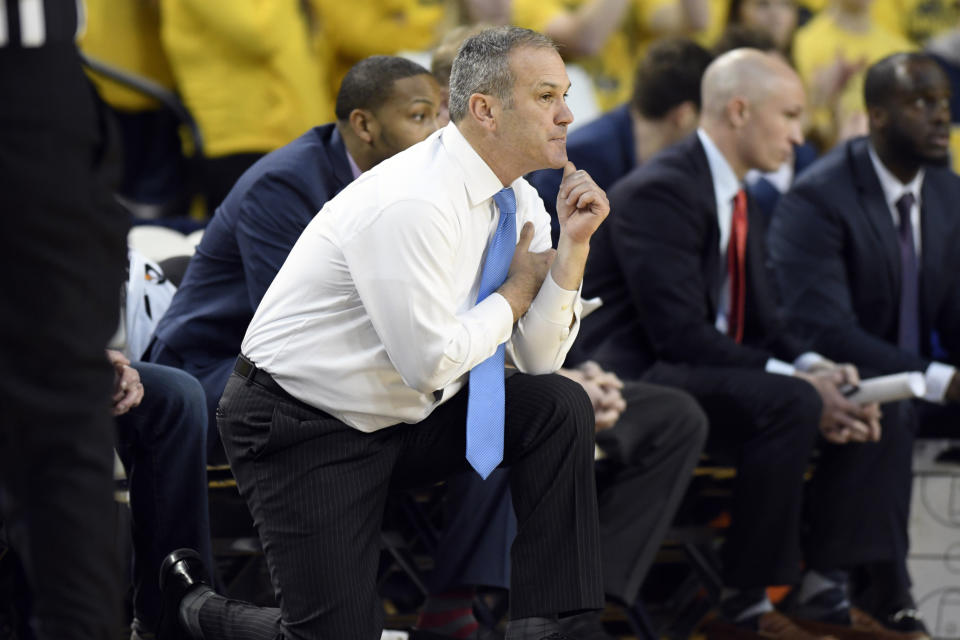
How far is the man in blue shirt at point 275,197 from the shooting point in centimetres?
322

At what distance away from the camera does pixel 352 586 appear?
8.56ft

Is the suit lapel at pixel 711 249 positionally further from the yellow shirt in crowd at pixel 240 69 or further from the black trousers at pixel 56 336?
the black trousers at pixel 56 336

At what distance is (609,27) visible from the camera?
5.38 meters

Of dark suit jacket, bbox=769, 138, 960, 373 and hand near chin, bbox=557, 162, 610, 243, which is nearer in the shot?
hand near chin, bbox=557, 162, 610, 243

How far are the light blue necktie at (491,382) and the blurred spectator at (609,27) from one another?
2.64 m

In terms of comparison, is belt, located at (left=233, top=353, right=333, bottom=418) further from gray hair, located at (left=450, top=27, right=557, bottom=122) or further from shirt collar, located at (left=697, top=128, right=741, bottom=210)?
shirt collar, located at (left=697, top=128, right=741, bottom=210)

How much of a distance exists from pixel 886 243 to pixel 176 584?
2.43 meters

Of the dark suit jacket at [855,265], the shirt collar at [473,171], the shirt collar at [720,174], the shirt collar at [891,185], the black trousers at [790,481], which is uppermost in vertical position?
the shirt collar at [473,171]

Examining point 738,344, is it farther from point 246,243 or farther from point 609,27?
point 609,27

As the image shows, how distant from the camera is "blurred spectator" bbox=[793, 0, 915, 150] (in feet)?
18.9

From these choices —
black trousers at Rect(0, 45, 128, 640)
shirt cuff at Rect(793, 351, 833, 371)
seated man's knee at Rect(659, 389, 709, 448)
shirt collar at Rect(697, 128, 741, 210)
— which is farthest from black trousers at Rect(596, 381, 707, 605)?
black trousers at Rect(0, 45, 128, 640)

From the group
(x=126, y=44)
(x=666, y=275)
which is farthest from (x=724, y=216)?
(x=126, y=44)

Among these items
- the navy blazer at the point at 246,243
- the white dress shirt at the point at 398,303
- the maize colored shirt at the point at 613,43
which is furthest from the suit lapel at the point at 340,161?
the maize colored shirt at the point at 613,43

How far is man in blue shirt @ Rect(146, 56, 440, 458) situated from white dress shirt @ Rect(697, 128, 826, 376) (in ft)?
3.36
